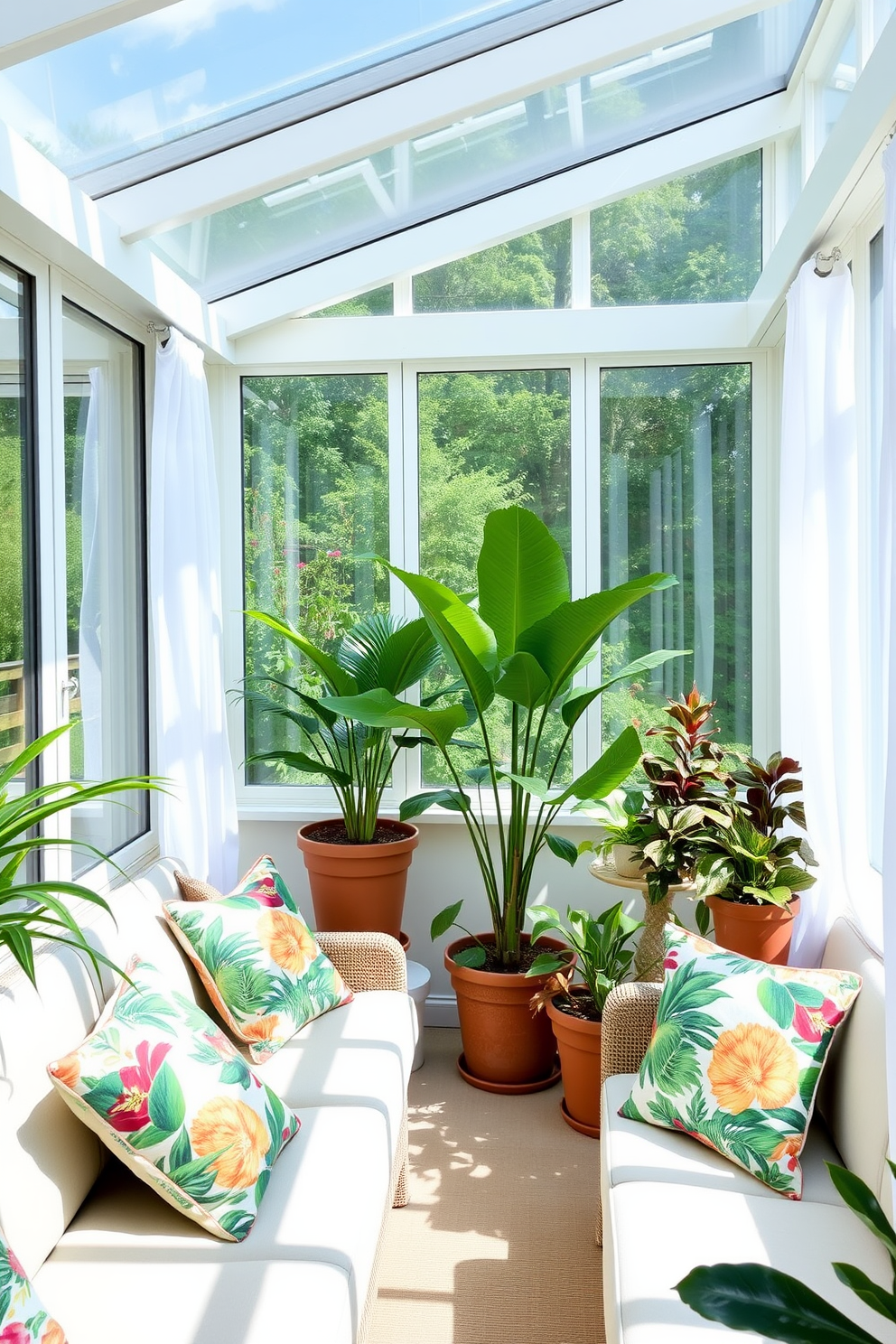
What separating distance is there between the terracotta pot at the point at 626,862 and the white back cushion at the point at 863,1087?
0.71 metres

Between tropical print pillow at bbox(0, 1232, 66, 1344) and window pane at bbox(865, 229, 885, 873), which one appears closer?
tropical print pillow at bbox(0, 1232, 66, 1344)

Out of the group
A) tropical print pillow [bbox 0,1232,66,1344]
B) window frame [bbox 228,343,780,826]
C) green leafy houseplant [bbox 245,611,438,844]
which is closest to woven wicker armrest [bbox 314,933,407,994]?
green leafy houseplant [bbox 245,611,438,844]

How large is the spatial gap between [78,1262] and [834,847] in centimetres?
199

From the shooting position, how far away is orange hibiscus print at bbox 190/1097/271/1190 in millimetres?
1779

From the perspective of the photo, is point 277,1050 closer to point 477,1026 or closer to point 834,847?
point 477,1026

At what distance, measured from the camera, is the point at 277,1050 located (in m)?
2.49

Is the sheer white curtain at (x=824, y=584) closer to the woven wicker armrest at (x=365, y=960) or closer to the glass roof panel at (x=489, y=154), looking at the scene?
the glass roof panel at (x=489, y=154)

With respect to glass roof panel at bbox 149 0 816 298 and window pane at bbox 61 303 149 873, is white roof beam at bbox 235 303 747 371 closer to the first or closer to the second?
glass roof panel at bbox 149 0 816 298

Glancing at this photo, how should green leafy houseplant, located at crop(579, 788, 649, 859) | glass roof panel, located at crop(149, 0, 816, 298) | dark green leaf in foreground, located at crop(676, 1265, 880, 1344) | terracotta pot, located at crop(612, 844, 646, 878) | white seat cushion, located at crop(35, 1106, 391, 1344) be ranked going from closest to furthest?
dark green leaf in foreground, located at crop(676, 1265, 880, 1344) < white seat cushion, located at crop(35, 1106, 391, 1344) < green leafy houseplant, located at crop(579, 788, 649, 859) < terracotta pot, located at crop(612, 844, 646, 878) < glass roof panel, located at crop(149, 0, 816, 298)

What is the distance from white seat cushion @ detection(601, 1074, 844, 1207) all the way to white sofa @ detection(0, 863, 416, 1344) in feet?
1.56

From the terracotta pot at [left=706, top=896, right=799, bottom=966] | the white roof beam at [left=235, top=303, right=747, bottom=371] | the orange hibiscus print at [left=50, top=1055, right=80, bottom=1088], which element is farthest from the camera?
the white roof beam at [left=235, top=303, right=747, bottom=371]

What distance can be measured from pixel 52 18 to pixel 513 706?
2034mm

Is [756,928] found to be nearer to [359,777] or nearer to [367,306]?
[359,777]

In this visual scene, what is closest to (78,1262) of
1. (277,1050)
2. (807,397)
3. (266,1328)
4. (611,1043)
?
(266,1328)
